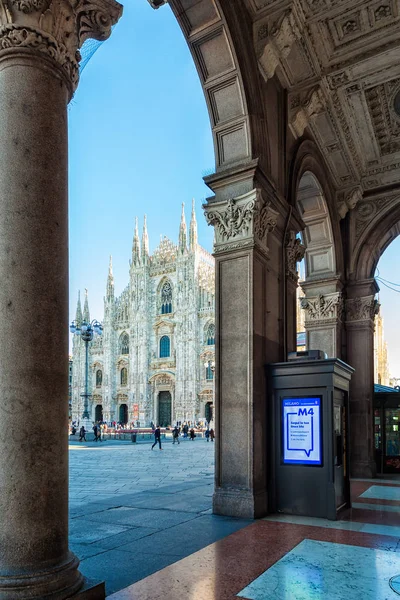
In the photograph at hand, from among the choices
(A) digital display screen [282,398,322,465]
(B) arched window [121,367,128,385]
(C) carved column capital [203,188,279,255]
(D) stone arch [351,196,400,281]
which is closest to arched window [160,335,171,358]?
(B) arched window [121,367,128,385]

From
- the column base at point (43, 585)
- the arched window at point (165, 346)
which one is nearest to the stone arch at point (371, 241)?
the column base at point (43, 585)

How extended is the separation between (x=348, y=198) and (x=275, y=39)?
267 inches

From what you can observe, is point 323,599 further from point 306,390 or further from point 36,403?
point 306,390

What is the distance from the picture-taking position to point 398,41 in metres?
9.88

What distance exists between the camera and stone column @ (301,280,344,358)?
13844mm

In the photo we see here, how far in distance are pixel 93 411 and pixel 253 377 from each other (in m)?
65.1

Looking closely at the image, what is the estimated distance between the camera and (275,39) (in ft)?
28.6

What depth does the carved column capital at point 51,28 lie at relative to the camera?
3.64 meters

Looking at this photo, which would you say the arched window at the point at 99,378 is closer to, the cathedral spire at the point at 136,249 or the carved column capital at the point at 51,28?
the cathedral spire at the point at 136,249

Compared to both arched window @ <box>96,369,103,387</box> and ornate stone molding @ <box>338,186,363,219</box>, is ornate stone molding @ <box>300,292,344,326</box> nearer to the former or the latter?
ornate stone molding @ <box>338,186,363,219</box>

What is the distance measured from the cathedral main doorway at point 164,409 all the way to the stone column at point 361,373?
50363 mm

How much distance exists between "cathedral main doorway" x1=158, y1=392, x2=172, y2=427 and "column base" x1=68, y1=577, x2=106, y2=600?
60.0 m

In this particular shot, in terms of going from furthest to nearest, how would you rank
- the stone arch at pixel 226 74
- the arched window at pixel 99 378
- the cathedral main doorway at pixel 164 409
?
the arched window at pixel 99 378 < the cathedral main doorway at pixel 164 409 < the stone arch at pixel 226 74

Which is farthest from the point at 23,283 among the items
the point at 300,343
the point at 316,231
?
the point at 300,343
